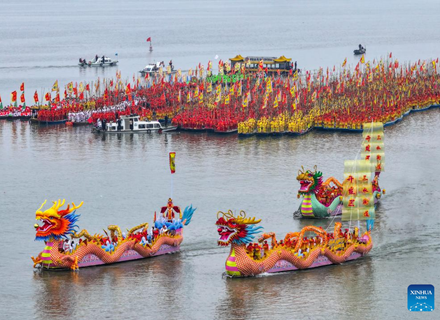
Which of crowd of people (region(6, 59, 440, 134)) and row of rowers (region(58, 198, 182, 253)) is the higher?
crowd of people (region(6, 59, 440, 134))

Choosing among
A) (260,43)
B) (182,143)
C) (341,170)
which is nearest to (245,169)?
(341,170)

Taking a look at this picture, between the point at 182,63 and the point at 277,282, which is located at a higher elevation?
the point at 182,63

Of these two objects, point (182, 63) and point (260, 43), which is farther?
point (260, 43)

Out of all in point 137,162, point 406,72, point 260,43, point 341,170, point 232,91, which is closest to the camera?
point 341,170

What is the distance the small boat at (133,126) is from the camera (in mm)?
84812

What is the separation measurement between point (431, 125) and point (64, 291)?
5113 centimetres

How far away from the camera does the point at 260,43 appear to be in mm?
194375

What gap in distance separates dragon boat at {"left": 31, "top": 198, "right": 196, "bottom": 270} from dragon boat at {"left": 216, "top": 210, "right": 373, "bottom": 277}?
433cm

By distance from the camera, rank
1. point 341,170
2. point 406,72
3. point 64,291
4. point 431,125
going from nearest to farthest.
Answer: point 64,291, point 341,170, point 431,125, point 406,72

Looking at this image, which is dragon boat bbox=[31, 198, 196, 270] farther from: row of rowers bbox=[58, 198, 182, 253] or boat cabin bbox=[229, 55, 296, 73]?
boat cabin bbox=[229, 55, 296, 73]

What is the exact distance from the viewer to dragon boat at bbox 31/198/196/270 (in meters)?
44.2

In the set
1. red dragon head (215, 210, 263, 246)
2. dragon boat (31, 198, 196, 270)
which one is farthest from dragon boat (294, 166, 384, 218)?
red dragon head (215, 210, 263, 246)

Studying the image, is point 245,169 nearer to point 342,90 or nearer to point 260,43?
point 342,90

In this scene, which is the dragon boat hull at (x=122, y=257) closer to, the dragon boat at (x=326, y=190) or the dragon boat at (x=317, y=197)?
the dragon boat at (x=326, y=190)
